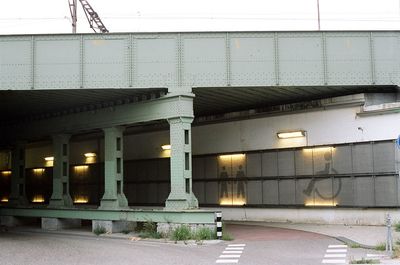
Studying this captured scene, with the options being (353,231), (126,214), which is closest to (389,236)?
(353,231)

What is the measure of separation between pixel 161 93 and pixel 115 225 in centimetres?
577

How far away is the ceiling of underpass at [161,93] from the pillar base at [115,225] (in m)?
5.03

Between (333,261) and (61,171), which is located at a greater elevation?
(61,171)

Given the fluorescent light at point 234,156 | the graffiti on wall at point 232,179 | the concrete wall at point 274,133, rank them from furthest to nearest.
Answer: the fluorescent light at point 234,156, the graffiti on wall at point 232,179, the concrete wall at point 274,133

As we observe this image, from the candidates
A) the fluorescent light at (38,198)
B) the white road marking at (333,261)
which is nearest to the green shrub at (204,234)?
the white road marking at (333,261)

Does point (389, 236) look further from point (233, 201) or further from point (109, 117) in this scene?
point (109, 117)

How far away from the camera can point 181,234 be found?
1831 centimetres

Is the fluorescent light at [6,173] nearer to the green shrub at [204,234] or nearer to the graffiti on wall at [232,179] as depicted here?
the graffiti on wall at [232,179]

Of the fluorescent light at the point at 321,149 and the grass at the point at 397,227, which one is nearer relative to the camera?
the grass at the point at 397,227

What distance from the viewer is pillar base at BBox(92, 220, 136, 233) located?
2195 centimetres

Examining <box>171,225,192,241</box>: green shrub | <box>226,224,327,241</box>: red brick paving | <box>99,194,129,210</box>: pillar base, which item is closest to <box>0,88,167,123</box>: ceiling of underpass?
<box>99,194,129,210</box>: pillar base

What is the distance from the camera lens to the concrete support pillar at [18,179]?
97.2 feet

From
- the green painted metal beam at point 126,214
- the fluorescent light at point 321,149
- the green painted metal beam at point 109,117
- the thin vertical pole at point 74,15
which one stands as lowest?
the green painted metal beam at point 126,214

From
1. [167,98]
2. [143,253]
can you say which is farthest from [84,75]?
[143,253]
